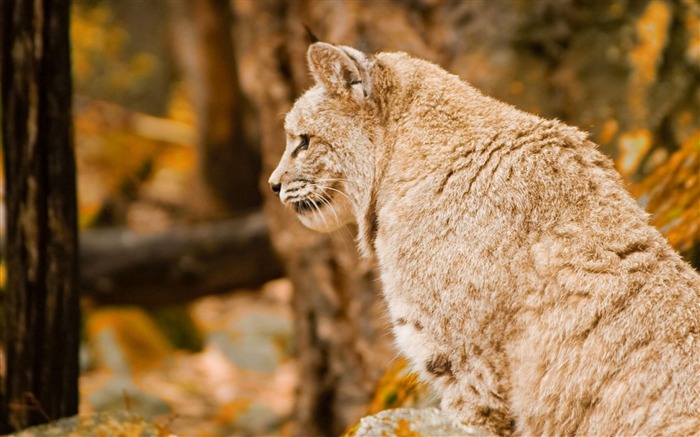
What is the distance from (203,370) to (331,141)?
8.71 meters

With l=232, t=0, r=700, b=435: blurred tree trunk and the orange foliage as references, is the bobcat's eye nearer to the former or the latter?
the orange foliage

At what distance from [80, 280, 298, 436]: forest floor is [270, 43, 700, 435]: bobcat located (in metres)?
6.84

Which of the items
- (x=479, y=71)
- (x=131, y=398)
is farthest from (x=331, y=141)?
(x=131, y=398)

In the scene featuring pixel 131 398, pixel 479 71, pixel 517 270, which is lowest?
pixel 131 398

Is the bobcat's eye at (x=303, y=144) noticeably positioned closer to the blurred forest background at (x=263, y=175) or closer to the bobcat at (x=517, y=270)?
the bobcat at (x=517, y=270)

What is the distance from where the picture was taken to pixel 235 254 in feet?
37.3

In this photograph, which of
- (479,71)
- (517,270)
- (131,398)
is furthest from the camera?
(131,398)

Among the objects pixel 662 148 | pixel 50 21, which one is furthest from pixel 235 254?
pixel 50 21

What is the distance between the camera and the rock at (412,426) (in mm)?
3680

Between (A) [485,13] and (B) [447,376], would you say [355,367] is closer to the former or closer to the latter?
(A) [485,13]

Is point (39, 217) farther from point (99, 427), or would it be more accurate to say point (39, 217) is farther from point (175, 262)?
point (175, 262)

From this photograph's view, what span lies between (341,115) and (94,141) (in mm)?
11536

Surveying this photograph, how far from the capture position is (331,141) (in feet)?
14.3

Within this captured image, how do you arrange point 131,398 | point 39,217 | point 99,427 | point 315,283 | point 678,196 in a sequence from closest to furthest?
point 99,427, point 39,217, point 678,196, point 315,283, point 131,398
